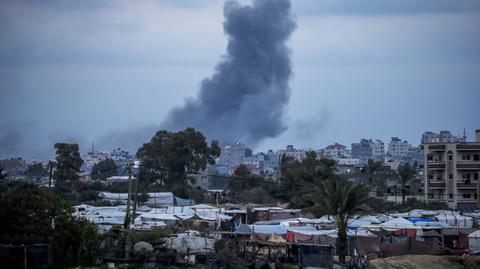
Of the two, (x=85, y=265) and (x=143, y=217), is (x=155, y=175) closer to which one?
(x=143, y=217)

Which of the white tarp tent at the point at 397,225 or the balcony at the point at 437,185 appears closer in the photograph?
the white tarp tent at the point at 397,225

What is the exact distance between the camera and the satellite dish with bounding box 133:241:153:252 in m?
32.1

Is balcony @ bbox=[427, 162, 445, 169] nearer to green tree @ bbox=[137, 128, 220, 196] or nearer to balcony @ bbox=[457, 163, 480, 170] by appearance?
balcony @ bbox=[457, 163, 480, 170]

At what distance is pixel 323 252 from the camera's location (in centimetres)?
3212

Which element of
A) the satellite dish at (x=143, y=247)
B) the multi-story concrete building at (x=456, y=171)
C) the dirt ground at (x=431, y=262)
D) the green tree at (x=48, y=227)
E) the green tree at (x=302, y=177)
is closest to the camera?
the dirt ground at (x=431, y=262)

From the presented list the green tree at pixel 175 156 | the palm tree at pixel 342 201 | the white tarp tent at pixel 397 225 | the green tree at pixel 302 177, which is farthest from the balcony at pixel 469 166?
the palm tree at pixel 342 201

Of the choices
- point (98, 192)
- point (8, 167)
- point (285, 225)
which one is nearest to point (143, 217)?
point (285, 225)

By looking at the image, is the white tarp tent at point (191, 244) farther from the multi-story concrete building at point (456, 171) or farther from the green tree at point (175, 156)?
the green tree at point (175, 156)

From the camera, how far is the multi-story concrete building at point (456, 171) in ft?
219

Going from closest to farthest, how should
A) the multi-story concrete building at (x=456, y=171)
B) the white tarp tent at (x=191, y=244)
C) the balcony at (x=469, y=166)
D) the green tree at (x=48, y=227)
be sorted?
the green tree at (x=48, y=227), the white tarp tent at (x=191, y=244), the balcony at (x=469, y=166), the multi-story concrete building at (x=456, y=171)

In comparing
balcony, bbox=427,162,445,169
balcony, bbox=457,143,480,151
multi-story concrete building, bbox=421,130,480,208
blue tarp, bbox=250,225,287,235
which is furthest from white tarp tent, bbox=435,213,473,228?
balcony, bbox=427,162,445,169

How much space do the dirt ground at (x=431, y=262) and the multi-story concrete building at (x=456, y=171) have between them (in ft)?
130

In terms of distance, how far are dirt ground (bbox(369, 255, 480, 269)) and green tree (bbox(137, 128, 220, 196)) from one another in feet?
152

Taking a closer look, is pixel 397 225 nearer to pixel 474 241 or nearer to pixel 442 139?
pixel 474 241
